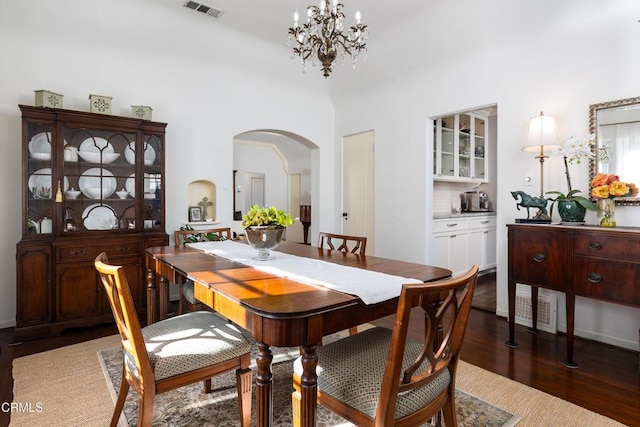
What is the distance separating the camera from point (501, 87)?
11.5 ft

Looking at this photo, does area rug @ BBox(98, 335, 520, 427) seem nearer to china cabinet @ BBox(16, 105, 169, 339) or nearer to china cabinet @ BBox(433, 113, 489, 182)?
china cabinet @ BBox(16, 105, 169, 339)

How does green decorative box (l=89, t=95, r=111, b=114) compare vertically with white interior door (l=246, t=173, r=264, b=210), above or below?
above

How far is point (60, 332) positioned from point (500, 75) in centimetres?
470

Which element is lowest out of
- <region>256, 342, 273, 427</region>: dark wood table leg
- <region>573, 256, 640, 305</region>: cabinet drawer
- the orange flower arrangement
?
<region>256, 342, 273, 427</region>: dark wood table leg

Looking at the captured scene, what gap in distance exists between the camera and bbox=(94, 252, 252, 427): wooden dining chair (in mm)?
1376

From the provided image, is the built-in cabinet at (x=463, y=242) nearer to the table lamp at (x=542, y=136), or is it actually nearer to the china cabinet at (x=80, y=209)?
the table lamp at (x=542, y=136)

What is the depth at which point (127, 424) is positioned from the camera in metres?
1.78

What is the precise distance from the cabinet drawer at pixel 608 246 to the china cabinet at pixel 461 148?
91.7 inches

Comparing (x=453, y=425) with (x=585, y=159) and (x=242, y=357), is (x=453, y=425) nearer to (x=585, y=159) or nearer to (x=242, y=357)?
(x=242, y=357)

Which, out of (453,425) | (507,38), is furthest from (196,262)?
(507,38)

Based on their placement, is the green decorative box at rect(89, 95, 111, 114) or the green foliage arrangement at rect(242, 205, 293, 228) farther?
the green decorative box at rect(89, 95, 111, 114)

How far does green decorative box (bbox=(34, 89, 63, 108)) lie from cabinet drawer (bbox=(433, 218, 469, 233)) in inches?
163

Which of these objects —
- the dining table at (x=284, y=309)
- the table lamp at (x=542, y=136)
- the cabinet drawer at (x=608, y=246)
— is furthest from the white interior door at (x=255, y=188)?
the cabinet drawer at (x=608, y=246)

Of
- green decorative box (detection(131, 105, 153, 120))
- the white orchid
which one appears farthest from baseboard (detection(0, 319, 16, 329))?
the white orchid
